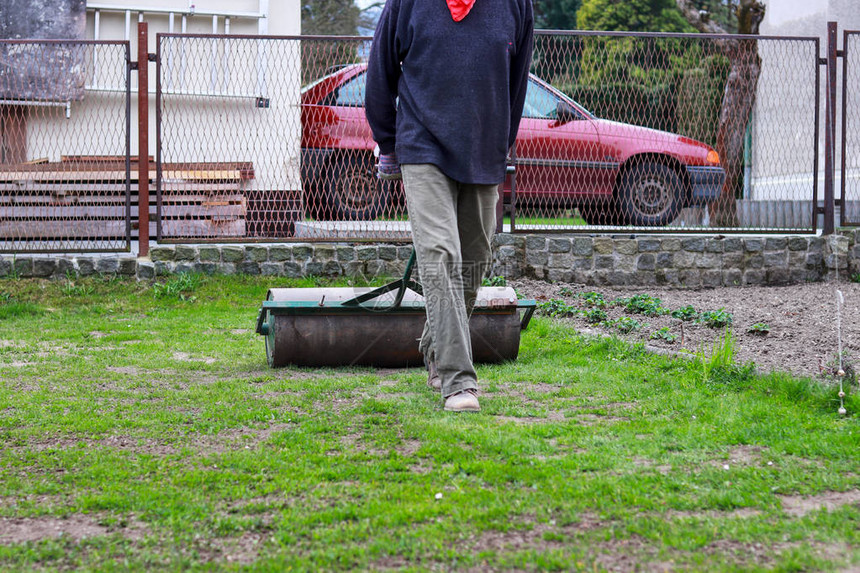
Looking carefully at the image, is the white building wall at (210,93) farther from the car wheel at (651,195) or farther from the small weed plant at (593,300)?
the car wheel at (651,195)

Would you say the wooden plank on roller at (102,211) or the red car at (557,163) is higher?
the red car at (557,163)

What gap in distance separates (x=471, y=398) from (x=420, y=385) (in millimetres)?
714

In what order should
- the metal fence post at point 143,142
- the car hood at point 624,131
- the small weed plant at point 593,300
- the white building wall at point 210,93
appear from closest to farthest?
the small weed plant at point 593,300
the metal fence post at point 143,142
the white building wall at point 210,93
the car hood at point 624,131

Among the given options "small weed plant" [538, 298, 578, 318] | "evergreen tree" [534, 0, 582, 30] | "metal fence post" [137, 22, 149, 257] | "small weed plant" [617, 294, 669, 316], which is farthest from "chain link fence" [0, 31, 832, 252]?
"evergreen tree" [534, 0, 582, 30]

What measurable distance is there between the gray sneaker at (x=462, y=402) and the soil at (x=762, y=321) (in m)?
1.50

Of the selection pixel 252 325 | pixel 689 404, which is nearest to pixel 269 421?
pixel 689 404

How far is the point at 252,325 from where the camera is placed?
7.00 m

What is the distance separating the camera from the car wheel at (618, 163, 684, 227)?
30.3 ft

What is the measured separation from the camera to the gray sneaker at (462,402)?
3.82 m

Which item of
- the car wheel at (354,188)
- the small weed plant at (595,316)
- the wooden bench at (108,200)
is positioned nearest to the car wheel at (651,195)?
the car wheel at (354,188)

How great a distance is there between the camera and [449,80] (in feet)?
12.7

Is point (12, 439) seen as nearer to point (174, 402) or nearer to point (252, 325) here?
point (174, 402)

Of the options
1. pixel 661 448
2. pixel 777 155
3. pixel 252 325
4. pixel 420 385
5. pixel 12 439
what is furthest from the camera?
pixel 777 155

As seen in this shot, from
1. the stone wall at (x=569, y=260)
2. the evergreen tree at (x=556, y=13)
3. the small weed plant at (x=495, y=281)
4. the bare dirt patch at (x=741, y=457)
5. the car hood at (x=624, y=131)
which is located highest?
the evergreen tree at (x=556, y=13)
